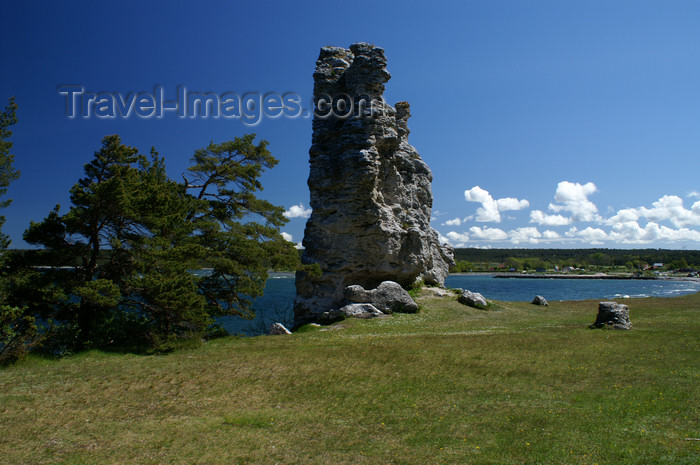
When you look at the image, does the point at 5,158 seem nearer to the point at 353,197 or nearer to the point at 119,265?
the point at 119,265

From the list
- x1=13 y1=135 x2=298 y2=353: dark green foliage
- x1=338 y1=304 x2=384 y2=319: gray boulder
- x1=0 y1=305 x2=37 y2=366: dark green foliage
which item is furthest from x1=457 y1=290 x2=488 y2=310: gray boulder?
x1=0 y1=305 x2=37 y2=366: dark green foliage

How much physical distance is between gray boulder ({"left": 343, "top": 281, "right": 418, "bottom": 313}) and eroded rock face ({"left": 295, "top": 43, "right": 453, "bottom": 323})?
2834 millimetres

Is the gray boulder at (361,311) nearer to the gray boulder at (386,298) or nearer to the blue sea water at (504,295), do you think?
the gray boulder at (386,298)

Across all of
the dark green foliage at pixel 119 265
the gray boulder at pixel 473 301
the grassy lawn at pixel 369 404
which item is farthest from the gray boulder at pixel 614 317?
the dark green foliage at pixel 119 265

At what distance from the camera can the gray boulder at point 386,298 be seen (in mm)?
31734

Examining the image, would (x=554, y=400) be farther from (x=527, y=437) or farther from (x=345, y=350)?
(x=345, y=350)

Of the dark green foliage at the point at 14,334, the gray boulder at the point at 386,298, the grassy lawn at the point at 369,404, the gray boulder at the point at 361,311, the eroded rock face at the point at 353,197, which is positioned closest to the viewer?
the grassy lawn at the point at 369,404

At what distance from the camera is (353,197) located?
3553cm

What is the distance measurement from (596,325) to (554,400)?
15147mm

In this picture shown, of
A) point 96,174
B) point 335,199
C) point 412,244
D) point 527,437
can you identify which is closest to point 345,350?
point 527,437

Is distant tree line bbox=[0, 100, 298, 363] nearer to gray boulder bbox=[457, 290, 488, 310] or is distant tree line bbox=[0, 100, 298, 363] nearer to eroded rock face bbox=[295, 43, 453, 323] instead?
eroded rock face bbox=[295, 43, 453, 323]

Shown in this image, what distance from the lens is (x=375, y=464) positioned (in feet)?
26.6

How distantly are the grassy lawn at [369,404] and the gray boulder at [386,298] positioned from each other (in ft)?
36.9

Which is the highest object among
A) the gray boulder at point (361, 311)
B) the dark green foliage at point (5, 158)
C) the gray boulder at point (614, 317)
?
the dark green foliage at point (5, 158)
